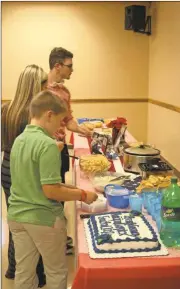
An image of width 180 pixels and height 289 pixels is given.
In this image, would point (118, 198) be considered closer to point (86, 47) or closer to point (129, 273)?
point (129, 273)

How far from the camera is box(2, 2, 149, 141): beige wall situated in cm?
535

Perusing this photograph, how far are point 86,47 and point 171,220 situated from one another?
454 cm

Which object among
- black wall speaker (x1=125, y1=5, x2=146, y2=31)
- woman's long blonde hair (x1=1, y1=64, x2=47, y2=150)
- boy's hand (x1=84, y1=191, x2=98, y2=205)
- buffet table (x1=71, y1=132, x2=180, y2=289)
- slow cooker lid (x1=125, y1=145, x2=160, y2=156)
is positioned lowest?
buffet table (x1=71, y1=132, x2=180, y2=289)

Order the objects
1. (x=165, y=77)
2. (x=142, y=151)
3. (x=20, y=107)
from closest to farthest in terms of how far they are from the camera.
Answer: (x=20, y=107), (x=142, y=151), (x=165, y=77)

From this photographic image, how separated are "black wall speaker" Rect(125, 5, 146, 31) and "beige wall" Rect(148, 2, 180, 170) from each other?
17cm

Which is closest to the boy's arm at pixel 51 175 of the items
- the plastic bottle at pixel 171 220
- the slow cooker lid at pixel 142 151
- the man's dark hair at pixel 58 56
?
the plastic bottle at pixel 171 220

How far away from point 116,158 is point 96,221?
1.02 metres

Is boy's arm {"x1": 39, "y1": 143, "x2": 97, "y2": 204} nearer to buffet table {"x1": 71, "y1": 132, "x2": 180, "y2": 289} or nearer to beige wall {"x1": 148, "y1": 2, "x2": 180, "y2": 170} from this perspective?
buffet table {"x1": 71, "y1": 132, "x2": 180, "y2": 289}

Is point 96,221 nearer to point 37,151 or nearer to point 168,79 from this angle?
point 37,151

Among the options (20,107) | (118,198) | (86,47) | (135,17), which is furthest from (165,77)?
(118,198)

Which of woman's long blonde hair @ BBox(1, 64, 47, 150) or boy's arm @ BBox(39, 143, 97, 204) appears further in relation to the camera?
woman's long blonde hair @ BBox(1, 64, 47, 150)

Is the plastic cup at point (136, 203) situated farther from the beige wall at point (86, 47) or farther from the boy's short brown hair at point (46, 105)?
the beige wall at point (86, 47)

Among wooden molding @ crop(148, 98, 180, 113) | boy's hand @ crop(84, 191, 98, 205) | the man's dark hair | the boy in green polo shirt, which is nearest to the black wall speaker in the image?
wooden molding @ crop(148, 98, 180, 113)

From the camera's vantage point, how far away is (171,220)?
127 centimetres
